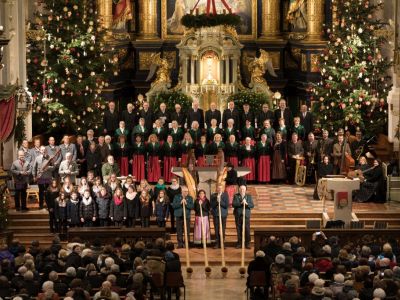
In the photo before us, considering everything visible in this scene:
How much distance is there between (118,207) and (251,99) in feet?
32.7

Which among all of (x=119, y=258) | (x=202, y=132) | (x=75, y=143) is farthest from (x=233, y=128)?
(x=119, y=258)

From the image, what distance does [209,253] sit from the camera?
32062mm

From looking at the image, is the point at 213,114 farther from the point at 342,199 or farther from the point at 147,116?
the point at 342,199

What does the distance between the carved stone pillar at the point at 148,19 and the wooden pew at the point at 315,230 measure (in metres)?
16.3

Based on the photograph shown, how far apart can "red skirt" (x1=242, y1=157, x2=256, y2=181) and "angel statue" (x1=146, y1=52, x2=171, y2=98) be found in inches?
244

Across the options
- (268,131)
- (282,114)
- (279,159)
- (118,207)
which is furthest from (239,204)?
(282,114)

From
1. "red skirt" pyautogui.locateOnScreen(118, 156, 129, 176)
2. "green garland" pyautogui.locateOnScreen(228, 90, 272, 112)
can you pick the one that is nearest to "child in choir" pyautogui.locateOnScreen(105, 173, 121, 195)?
"red skirt" pyautogui.locateOnScreen(118, 156, 129, 176)

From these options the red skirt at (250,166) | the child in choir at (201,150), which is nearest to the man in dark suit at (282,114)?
the red skirt at (250,166)

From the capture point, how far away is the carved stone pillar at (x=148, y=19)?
149ft

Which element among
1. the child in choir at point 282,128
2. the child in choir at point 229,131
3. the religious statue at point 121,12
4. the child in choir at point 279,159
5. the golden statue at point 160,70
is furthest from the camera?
the religious statue at point 121,12

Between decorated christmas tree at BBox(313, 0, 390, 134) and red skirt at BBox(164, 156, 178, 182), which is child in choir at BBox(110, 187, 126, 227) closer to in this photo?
red skirt at BBox(164, 156, 178, 182)

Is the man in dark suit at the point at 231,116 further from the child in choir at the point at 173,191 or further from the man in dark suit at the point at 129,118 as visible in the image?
the child in choir at the point at 173,191

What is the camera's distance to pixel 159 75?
142 ft

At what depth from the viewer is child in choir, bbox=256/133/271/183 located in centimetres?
3688
